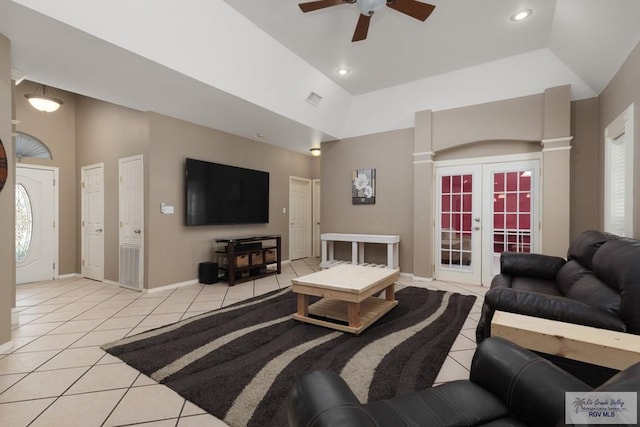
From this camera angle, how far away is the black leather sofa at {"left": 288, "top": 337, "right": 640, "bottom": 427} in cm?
83

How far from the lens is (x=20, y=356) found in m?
2.32

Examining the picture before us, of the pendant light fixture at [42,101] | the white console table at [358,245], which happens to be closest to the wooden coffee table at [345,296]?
the white console table at [358,245]

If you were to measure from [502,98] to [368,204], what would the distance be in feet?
8.56

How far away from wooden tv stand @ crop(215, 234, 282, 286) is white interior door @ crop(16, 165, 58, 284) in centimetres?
289

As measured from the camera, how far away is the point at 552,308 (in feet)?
5.58

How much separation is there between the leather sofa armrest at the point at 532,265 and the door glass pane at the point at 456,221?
1526 millimetres

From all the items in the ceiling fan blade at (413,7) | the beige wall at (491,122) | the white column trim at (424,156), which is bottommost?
the white column trim at (424,156)

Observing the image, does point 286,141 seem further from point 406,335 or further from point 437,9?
point 406,335

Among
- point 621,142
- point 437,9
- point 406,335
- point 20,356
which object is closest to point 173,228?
point 20,356

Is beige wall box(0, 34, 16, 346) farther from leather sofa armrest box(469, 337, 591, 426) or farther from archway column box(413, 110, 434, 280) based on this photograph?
archway column box(413, 110, 434, 280)

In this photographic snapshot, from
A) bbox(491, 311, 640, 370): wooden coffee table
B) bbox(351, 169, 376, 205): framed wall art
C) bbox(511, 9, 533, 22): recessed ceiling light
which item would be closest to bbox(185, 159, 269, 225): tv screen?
bbox(351, 169, 376, 205): framed wall art

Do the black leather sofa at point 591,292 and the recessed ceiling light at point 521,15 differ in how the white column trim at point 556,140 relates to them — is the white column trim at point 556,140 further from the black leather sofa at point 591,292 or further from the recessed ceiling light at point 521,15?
the black leather sofa at point 591,292

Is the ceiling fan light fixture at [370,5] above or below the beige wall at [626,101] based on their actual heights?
above

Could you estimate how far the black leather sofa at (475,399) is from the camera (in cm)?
83
